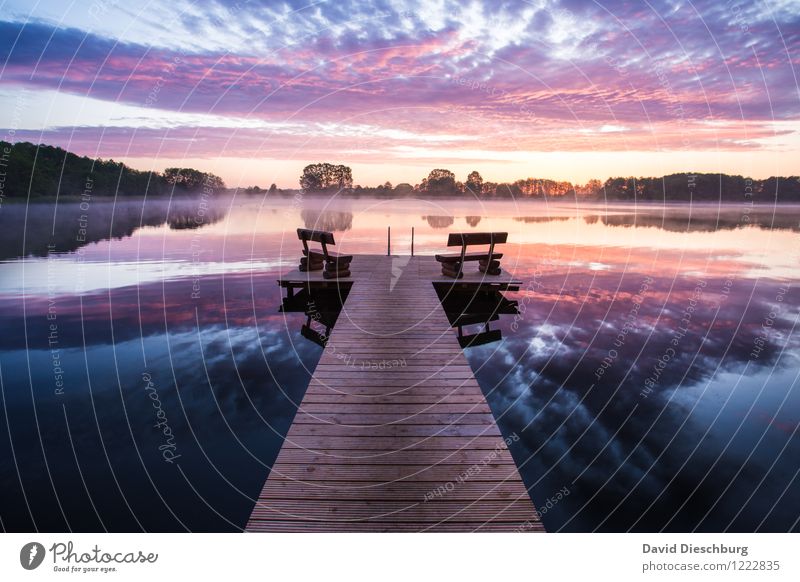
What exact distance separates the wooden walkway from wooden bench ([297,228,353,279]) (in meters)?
7.18

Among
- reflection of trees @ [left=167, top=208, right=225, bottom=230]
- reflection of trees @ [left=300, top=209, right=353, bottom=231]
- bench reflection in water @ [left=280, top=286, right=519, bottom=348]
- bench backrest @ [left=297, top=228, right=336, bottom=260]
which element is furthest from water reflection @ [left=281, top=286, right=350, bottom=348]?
reflection of trees @ [left=167, top=208, right=225, bottom=230]

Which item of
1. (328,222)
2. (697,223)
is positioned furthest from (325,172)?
(697,223)

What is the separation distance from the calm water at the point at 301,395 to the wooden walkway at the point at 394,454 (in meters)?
2.10

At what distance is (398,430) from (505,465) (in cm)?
160

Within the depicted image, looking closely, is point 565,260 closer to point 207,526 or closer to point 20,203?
point 207,526

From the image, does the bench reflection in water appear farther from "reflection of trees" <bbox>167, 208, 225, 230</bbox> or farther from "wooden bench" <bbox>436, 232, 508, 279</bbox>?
"reflection of trees" <bbox>167, 208, 225, 230</bbox>

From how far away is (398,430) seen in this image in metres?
6.02

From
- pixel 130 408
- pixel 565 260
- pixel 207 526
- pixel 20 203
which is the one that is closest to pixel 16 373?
pixel 130 408

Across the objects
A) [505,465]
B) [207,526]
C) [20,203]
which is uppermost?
[20,203]

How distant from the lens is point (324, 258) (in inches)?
664

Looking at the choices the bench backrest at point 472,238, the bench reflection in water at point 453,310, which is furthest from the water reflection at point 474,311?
the bench backrest at point 472,238

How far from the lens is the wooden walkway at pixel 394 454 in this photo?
14.4 ft

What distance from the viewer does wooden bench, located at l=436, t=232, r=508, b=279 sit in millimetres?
15914

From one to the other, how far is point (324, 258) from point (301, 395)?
762cm
